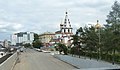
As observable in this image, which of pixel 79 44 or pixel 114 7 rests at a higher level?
pixel 114 7

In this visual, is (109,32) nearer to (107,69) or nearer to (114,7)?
(114,7)

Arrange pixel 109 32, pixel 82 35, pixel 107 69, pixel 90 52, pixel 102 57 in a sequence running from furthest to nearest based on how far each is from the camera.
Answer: pixel 82 35 → pixel 90 52 → pixel 102 57 → pixel 109 32 → pixel 107 69

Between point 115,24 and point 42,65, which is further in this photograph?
point 42,65

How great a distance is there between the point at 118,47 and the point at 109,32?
458 cm

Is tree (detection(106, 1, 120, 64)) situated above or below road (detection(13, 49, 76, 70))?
above

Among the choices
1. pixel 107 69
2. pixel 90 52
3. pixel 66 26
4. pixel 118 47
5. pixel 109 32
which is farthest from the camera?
pixel 66 26

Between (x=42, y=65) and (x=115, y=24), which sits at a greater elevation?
(x=115, y=24)

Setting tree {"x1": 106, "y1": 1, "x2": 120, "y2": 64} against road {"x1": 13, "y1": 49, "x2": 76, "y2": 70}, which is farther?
tree {"x1": 106, "y1": 1, "x2": 120, "y2": 64}

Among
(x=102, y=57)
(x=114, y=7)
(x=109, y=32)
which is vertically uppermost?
(x=114, y=7)

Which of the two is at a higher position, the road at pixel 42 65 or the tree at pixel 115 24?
the tree at pixel 115 24

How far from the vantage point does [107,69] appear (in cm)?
637

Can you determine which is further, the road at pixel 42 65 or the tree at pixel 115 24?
the tree at pixel 115 24

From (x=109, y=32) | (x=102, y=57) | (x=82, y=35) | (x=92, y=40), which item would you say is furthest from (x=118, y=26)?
(x=82, y=35)

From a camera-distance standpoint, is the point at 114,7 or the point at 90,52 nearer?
the point at 114,7
